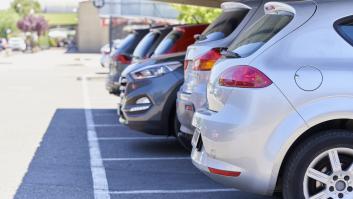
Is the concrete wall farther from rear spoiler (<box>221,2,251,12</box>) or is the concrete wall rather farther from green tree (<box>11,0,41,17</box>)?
green tree (<box>11,0,41,17</box>)

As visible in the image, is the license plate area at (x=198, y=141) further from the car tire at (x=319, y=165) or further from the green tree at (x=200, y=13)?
the green tree at (x=200, y=13)

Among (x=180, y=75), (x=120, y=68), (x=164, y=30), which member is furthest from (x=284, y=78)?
(x=120, y=68)

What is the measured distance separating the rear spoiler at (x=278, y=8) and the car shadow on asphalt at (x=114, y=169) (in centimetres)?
192

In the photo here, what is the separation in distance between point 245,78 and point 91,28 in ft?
164

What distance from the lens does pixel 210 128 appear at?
497 cm

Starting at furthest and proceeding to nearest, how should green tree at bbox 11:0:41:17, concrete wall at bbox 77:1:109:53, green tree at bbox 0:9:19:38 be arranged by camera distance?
1. green tree at bbox 11:0:41:17
2. green tree at bbox 0:9:19:38
3. concrete wall at bbox 77:1:109:53

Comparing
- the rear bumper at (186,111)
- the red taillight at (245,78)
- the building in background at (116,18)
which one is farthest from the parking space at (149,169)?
the building in background at (116,18)

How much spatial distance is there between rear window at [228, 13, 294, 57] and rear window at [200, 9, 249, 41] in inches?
49.3

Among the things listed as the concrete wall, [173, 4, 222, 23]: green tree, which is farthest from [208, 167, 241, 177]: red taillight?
the concrete wall

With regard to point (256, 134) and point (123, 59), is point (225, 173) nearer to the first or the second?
point (256, 134)

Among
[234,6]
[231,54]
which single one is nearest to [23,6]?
[234,6]

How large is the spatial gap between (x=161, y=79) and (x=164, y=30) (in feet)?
8.57

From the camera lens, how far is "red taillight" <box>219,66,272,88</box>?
188 inches

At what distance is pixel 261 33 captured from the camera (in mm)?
5109
